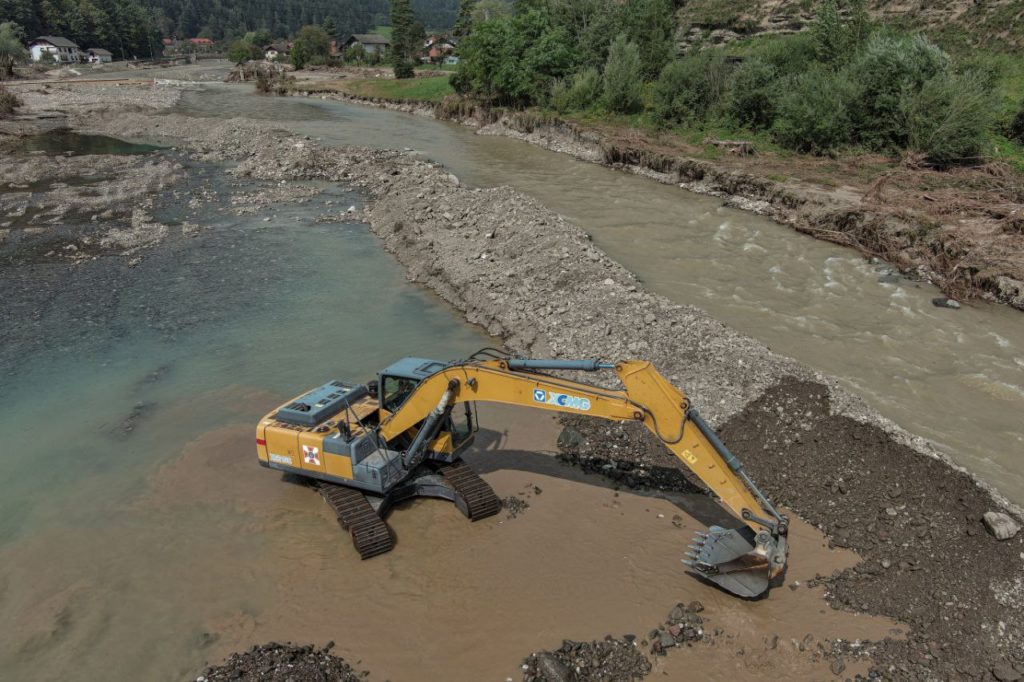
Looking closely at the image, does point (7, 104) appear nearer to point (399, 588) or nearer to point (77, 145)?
point (77, 145)

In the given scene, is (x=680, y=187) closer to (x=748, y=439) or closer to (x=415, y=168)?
(x=415, y=168)

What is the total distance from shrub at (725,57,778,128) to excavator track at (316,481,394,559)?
109 ft

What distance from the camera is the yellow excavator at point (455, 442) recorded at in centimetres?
802

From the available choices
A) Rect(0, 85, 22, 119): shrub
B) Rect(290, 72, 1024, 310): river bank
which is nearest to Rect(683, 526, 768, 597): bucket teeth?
Rect(290, 72, 1024, 310): river bank

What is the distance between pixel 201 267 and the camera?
21188mm

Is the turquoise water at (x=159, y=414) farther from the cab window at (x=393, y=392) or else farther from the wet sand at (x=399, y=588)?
the cab window at (x=393, y=392)

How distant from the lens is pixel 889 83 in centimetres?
2973

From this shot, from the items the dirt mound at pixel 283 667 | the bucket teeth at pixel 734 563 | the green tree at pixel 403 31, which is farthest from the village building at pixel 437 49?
the dirt mound at pixel 283 667

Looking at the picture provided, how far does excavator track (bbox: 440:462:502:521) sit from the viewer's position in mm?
9852

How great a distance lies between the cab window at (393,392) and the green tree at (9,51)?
92.7 metres

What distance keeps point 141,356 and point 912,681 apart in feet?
52.4

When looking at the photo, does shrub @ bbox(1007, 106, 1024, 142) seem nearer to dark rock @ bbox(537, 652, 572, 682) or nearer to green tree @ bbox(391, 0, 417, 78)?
dark rock @ bbox(537, 652, 572, 682)

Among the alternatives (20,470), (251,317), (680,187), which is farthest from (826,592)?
(680,187)

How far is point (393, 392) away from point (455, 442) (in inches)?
49.1
